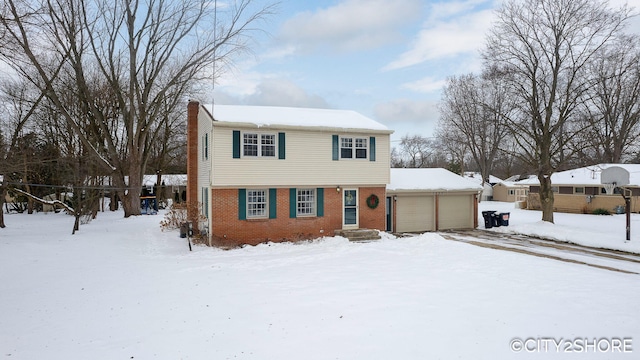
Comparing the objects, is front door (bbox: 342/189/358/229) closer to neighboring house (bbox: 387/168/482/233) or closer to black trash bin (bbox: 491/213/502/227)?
neighboring house (bbox: 387/168/482/233)

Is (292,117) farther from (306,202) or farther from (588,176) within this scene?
(588,176)

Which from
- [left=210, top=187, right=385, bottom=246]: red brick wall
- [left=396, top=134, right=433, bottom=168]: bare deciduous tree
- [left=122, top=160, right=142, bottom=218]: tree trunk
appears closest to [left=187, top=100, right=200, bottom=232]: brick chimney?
[left=210, top=187, right=385, bottom=246]: red brick wall

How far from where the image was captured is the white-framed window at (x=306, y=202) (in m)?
17.4

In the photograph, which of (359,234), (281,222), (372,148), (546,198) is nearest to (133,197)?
(281,222)

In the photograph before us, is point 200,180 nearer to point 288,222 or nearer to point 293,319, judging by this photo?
point 288,222

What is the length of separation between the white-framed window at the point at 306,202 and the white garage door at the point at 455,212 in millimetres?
7873

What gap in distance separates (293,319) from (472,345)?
3.27m

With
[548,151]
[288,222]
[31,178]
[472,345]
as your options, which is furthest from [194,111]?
[31,178]

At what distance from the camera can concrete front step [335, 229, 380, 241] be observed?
56.8ft

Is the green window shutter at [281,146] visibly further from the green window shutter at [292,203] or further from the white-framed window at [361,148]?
the white-framed window at [361,148]

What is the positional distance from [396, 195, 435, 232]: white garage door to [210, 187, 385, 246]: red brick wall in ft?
6.39

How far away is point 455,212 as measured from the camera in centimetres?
2195

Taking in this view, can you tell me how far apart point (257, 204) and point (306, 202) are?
7.35 ft

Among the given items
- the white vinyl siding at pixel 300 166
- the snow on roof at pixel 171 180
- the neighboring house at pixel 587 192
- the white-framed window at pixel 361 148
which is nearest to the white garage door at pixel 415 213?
the white vinyl siding at pixel 300 166
